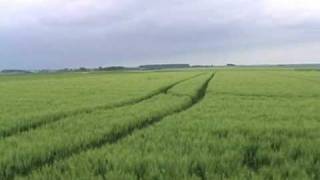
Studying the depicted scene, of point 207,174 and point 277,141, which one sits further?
point 277,141

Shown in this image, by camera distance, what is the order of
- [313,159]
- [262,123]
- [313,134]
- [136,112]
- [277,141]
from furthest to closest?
1. [136,112]
2. [262,123]
3. [313,134]
4. [277,141]
5. [313,159]

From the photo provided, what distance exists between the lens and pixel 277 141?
9930mm

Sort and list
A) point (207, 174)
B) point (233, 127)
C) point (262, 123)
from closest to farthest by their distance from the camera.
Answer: point (207, 174) → point (233, 127) → point (262, 123)

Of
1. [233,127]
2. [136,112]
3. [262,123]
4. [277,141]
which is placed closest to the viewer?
[277,141]

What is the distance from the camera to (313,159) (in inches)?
318

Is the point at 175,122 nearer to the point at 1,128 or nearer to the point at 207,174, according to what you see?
the point at 1,128

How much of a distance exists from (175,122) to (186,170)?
6.11 meters

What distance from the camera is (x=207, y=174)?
7020 mm

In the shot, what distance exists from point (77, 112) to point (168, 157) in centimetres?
935

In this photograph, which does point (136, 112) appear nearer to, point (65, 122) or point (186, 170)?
point (65, 122)

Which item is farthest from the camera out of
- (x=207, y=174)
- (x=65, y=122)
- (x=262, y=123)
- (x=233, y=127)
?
(x=65, y=122)

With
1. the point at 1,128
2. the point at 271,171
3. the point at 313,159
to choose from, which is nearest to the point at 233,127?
the point at 313,159

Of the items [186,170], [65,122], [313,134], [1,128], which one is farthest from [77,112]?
[186,170]

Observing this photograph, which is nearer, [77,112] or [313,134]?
[313,134]
